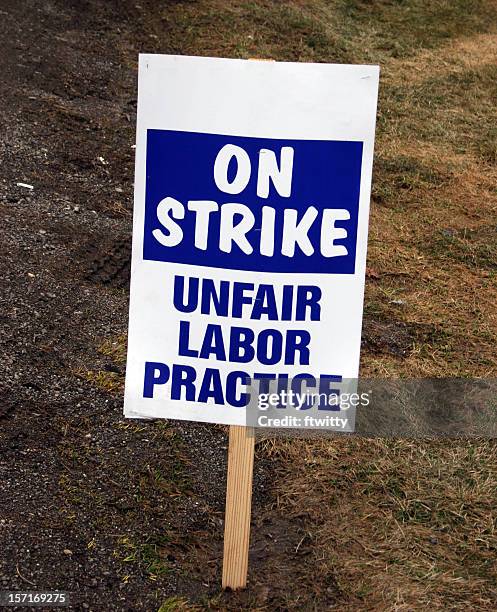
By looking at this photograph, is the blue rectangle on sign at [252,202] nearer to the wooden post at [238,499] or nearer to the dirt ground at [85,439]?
the wooden post at [238,499]

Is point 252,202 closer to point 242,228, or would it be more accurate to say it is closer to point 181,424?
point 242,228

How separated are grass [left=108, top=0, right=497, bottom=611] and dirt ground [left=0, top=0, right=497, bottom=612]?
0.01 meters

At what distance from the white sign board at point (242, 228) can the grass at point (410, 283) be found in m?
0.87

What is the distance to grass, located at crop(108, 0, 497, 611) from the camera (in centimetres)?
332

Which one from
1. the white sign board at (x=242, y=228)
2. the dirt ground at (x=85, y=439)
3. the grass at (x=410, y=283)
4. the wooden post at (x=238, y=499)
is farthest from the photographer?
the grass at (x=410, y=283)

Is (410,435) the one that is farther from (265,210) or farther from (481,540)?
(265,210)

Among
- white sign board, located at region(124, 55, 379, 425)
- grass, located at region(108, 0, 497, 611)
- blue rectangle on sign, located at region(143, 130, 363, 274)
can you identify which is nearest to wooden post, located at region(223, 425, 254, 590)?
white sign board, located at region(124, 55, 379, 425)

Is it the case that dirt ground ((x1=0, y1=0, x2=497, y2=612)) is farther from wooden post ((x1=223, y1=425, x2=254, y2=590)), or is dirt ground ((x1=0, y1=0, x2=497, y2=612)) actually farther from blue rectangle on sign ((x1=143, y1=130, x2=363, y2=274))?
blue rectangle on sign ((x1=143, y1=130, x2=363, y2=274))

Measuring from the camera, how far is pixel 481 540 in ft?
11.2

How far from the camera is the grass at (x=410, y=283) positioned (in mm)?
3316

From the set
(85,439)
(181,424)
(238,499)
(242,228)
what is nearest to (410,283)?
(181,424)

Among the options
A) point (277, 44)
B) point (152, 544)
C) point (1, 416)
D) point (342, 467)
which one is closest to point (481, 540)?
point (342, 467)

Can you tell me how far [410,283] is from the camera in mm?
5441

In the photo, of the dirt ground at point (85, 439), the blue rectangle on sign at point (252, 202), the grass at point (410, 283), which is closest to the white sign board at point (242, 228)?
the blue rectangle on sign at point (252, 202)
